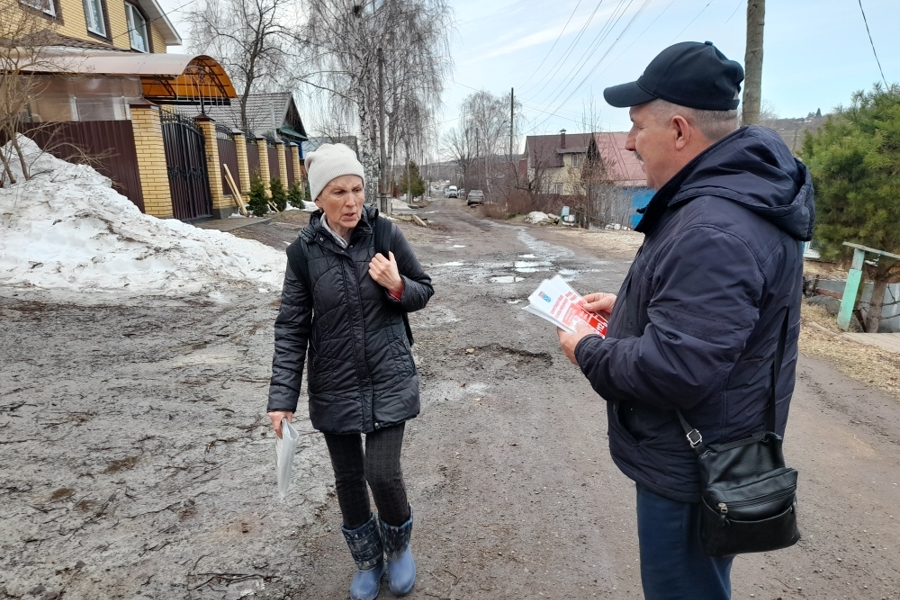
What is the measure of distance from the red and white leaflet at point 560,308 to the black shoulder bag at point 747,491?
16.9 inches

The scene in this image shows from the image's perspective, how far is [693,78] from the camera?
1355mm

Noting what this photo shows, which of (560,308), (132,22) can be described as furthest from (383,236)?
(132,22)

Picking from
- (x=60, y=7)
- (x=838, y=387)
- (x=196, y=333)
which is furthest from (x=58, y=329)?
(x=60, y=7)

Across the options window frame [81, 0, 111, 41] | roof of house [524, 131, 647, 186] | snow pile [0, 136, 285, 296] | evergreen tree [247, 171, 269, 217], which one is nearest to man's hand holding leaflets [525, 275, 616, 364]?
snow pile [0, 136, 285, 296]

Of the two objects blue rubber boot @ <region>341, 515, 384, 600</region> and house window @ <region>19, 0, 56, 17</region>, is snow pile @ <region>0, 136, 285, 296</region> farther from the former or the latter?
blue rubber boot @ <region>341, 515, 384, 600</region>

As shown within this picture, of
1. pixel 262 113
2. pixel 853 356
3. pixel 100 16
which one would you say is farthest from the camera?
pixel 262 113

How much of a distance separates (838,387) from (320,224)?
4.77 meters

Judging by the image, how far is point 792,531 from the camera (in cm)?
140

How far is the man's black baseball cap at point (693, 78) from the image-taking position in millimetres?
1355

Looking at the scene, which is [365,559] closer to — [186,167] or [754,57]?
[754,57]

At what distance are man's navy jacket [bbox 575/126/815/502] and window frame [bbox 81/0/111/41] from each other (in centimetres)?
1973

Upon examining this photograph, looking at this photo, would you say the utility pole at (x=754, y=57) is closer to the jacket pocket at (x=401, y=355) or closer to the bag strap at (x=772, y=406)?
the jacket pocket at (x=401, y=355)

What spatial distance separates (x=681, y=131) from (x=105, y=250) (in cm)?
860

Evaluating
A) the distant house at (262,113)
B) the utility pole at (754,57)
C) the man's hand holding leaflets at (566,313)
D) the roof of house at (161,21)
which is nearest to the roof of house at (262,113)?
the distant house at (262,113)
